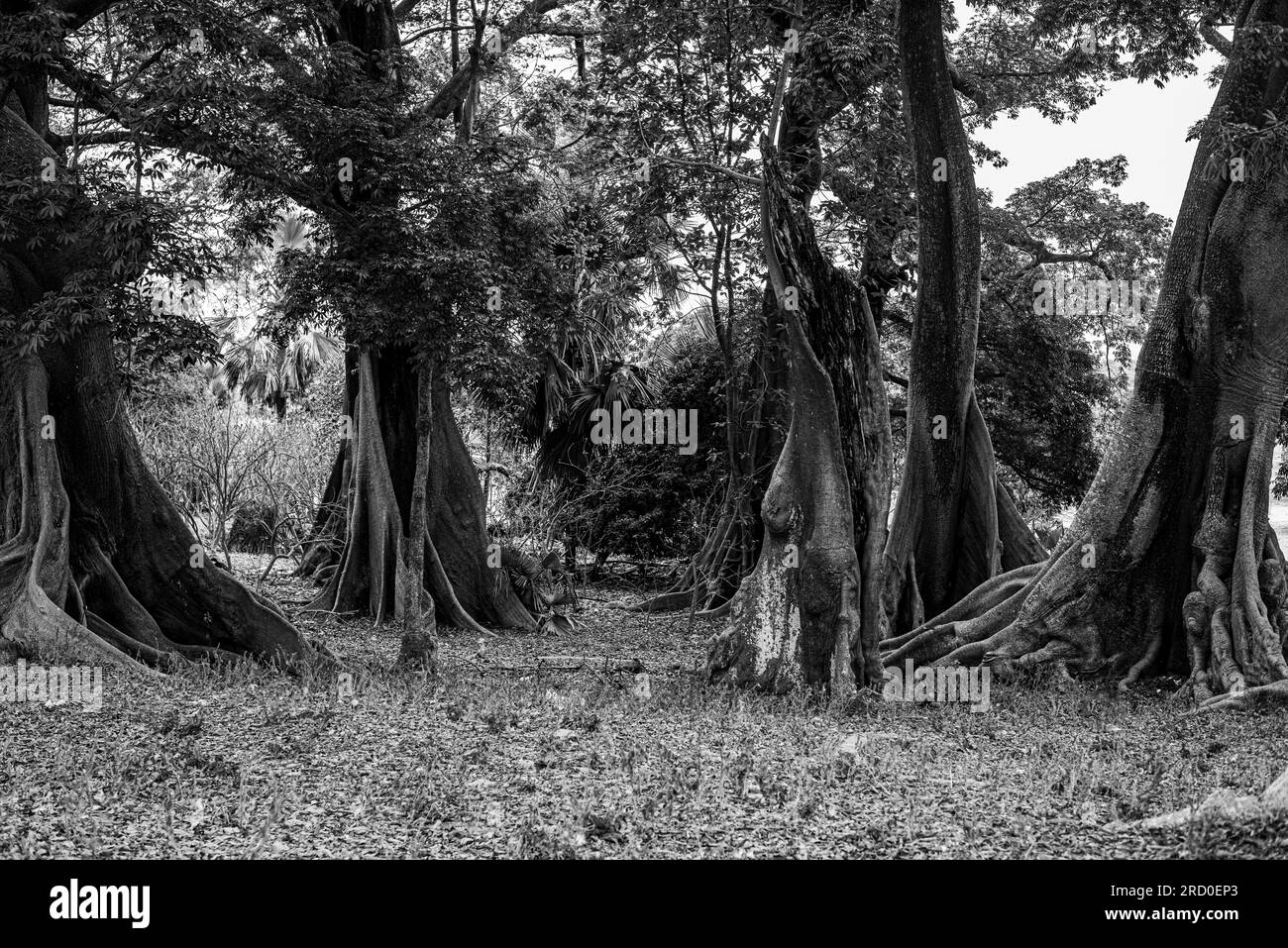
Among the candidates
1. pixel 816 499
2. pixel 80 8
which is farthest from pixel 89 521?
pixel 816 499

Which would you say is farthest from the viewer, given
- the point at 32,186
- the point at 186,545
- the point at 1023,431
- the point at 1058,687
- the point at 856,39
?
the point at 1023,431

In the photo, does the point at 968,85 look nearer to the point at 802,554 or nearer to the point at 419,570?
the point at 802,554

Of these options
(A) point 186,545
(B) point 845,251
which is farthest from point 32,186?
(B) point 845,251

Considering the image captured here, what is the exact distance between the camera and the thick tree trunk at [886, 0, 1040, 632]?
14062mm

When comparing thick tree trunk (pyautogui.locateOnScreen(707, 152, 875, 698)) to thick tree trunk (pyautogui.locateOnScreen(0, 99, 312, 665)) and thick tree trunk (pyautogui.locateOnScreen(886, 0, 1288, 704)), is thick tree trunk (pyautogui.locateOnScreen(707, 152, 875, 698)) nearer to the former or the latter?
thick tree trunk (pyautogui.locateOnScreen(886, 0, 1288, 704))

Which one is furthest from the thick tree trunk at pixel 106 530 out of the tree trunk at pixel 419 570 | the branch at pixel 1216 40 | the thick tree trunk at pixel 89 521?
the branch at pixel 1216 40

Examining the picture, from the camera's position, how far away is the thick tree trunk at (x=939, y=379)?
14.1m

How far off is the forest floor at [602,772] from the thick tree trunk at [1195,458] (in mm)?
904

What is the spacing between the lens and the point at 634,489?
2134 centimetres

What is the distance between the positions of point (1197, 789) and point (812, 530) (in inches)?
185

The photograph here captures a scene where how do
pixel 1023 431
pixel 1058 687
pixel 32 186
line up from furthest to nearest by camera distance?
pixel 1023 431
pixel 1058 687
pixel 32 186

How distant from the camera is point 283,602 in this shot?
18.9 meters

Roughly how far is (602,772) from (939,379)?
860 cm

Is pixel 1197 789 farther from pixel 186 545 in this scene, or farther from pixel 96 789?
pixel 186 545
